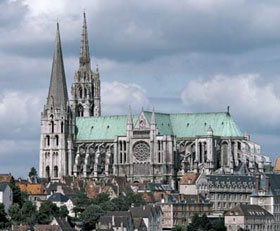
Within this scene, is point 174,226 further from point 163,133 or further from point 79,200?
point 163,133

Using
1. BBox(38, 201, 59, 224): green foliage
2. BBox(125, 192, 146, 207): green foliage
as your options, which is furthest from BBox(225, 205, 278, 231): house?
→ BBox(38, 201, 59, 224): green foliage

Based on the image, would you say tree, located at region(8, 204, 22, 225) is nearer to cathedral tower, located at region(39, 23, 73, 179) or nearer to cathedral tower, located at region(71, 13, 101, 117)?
cathedral tower, located at region(39, 23, 73, 179)

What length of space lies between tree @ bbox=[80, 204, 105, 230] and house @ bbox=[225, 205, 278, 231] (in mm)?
15347

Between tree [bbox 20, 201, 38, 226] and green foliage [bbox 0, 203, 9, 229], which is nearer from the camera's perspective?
green foliage [bbox 0, 203, 9, 229]

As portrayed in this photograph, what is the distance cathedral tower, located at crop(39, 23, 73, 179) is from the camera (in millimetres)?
176625

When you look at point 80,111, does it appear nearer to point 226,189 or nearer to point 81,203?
point 226,189

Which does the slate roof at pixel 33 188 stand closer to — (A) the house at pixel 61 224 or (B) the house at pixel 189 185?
(B) the house at pixel 189 185

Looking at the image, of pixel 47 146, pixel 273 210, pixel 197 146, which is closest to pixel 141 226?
pixel 273 210

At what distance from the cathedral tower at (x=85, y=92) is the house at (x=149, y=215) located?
6621cm

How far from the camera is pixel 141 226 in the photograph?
119750 mm

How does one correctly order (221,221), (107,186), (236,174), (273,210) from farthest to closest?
(236,174) → (107,186) → (273,210) → (221,221)

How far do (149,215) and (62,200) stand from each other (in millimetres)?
15167

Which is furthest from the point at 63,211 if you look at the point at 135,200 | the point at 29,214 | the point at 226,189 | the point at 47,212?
the point at 226,189

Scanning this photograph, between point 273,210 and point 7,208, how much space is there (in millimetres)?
33420
